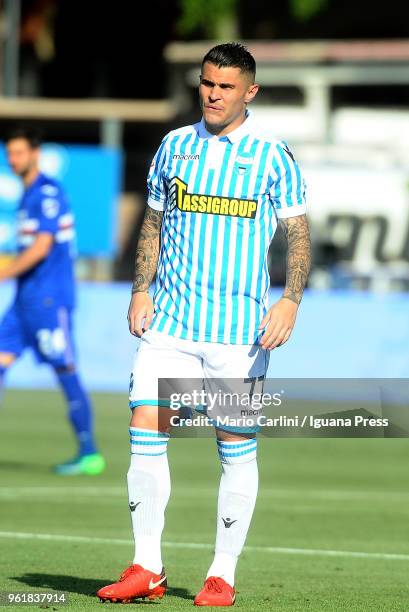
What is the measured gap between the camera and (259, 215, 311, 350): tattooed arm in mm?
6566

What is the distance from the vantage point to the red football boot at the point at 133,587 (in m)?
6.52

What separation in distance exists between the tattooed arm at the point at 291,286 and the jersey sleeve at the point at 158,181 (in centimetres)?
51

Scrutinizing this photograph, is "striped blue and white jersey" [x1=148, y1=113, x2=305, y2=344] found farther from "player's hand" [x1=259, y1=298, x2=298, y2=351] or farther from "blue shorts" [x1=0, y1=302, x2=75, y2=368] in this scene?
"blue shorts" [x1=0, y1=302, x2=75, y2=368]

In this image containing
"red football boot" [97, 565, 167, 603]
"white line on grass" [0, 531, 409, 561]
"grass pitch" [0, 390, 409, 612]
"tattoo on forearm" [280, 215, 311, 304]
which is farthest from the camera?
"white line on grass" [0, 531, 409, 561]

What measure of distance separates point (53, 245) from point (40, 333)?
0.65 m

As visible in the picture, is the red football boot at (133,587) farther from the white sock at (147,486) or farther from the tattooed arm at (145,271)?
the tattooed arm at (145,271)

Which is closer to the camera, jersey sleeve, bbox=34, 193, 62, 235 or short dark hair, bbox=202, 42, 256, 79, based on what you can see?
short dark hair, bbox=202, 42, 256, 79

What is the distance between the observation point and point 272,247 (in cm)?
2822

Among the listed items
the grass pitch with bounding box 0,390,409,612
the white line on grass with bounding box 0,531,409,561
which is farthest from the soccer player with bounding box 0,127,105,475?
the white line on grass with bounding box 0,531,409,561

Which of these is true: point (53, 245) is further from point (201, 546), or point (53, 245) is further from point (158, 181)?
point (158, 181)

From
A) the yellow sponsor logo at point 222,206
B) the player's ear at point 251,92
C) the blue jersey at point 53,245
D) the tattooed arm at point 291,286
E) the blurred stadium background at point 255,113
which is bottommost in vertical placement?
the blurred stadium background at point 255,113

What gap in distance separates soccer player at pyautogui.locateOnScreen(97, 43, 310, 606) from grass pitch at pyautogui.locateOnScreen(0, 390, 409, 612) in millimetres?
397

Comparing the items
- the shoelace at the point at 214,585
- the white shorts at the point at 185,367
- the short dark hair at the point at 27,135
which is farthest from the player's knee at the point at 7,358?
the shoelace at the point at 214,585

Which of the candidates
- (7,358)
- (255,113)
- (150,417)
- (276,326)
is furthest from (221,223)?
(255,113)
